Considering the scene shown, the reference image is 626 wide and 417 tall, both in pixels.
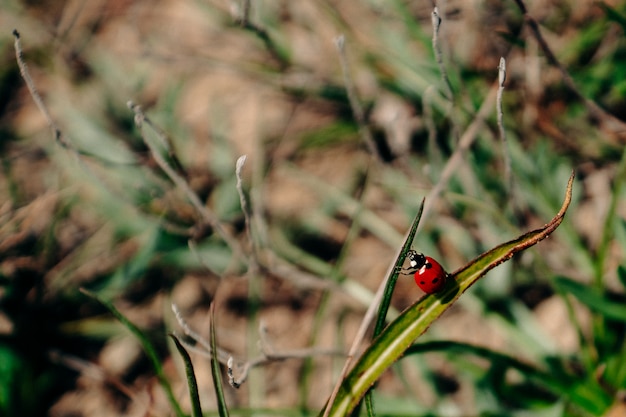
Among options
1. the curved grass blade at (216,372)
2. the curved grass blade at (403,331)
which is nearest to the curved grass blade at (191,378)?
the curved grass blade at (216,372)

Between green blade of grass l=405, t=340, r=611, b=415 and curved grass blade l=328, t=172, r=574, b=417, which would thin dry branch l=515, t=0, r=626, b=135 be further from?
green blade of grass l=405, t=340, r=611, b=415

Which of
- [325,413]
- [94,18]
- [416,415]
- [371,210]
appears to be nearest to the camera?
[325,413]

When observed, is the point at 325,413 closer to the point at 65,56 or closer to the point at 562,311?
the point at 562,311

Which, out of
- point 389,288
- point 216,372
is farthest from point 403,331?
point 216,372

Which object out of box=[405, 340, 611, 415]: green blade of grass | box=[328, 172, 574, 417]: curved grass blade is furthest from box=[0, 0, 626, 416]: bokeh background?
box=[328, 172, 574, 417]: curved grass blade

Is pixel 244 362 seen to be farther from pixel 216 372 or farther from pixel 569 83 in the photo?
pixel 569 83

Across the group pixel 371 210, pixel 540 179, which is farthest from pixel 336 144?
pixel 540 179
